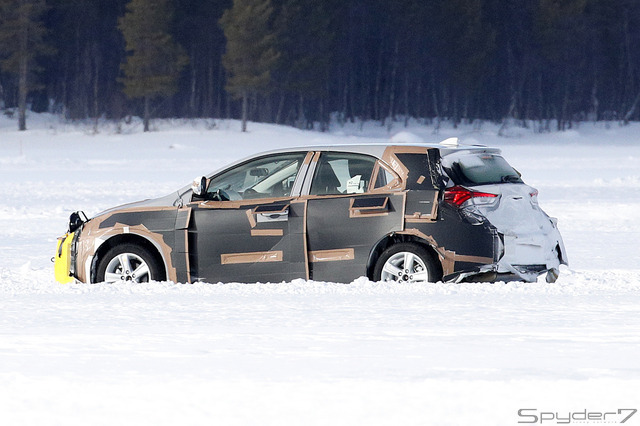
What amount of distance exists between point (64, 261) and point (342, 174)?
2619mm

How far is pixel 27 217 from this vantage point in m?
18.1

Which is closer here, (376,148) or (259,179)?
(376,148)

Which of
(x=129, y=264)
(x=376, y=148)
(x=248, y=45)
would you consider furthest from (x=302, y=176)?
(x=248, y=45)

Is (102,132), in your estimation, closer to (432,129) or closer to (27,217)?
(432,129)

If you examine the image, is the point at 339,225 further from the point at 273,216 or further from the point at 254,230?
the point at 254,230

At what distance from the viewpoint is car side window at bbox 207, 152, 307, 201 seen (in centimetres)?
945

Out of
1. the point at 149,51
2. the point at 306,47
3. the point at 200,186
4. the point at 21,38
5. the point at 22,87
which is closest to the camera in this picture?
the point at 200,186

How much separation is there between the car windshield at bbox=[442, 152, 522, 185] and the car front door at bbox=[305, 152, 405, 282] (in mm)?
466

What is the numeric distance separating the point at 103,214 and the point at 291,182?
169 centimetres

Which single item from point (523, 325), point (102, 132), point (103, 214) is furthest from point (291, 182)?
point (102, 132)

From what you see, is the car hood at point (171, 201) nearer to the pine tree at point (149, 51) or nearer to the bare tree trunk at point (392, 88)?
the pine tree at point (149, 51)

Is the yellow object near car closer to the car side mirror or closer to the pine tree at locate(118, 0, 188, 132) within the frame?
the car side mirror

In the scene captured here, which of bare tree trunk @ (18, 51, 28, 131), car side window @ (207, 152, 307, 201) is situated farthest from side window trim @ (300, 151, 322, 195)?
bare tree trunk @ (18, 51, 28, 131)

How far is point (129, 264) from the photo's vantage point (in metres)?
9.55
